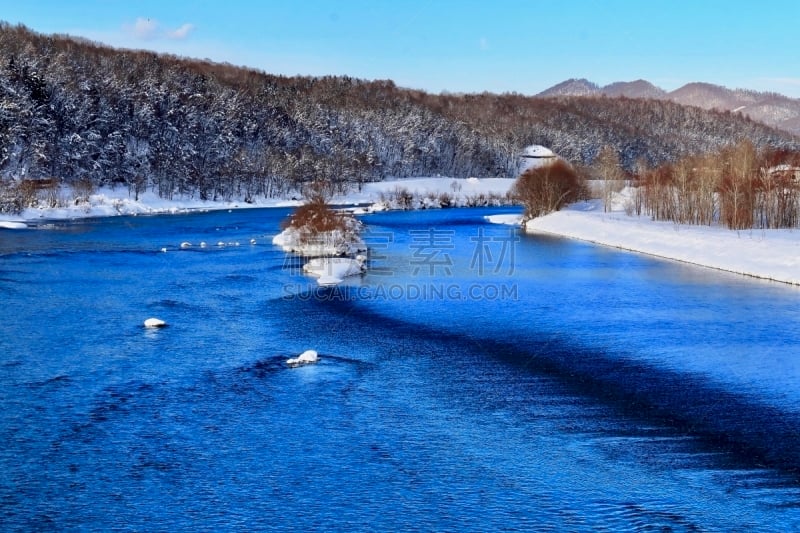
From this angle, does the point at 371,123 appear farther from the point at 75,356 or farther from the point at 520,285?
the point at 75,356

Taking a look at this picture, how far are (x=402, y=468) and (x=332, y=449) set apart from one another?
3.61ft

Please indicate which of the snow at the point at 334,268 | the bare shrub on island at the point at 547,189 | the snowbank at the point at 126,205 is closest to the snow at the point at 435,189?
the snowbank at the point at 126,205

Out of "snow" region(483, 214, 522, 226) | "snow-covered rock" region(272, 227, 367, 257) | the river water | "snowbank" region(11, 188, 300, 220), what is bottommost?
the river water

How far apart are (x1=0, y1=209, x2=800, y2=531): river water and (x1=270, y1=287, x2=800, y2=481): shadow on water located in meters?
0.06

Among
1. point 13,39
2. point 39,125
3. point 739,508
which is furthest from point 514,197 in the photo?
point 13,39

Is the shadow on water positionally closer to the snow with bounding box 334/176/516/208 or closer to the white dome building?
the snow with bounding box 334/176/516/208

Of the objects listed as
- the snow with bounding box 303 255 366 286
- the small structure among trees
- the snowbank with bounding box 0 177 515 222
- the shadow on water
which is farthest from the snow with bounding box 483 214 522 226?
the shadow on water

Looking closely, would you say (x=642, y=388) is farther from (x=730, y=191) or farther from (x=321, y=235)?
(x=730, y=191)

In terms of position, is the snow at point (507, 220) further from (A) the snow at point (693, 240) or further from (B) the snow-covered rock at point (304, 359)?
(B) the snow-covered rock at point (304, 359)

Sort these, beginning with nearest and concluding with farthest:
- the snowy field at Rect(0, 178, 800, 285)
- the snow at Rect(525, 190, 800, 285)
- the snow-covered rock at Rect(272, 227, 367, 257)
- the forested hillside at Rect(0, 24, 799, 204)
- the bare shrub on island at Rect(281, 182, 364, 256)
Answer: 1. the snow at Rect(525, 190, 800, 285)
2. the snowy field at Rect(0, 178, 800, 285)
3. the snow-covered rock at Rect(272, 227, 367, 257)
4. the bare shrub on island at Rect(281, 182, 364, 256)
5. the forested hillside at Rect(0, 24, 799, 204)

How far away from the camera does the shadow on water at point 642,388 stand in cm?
1030

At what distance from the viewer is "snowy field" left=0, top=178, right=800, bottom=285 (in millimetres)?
27266

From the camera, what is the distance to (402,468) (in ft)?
30.7

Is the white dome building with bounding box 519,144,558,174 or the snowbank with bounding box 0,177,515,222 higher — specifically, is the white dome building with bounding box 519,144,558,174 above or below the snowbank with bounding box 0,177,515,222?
above
